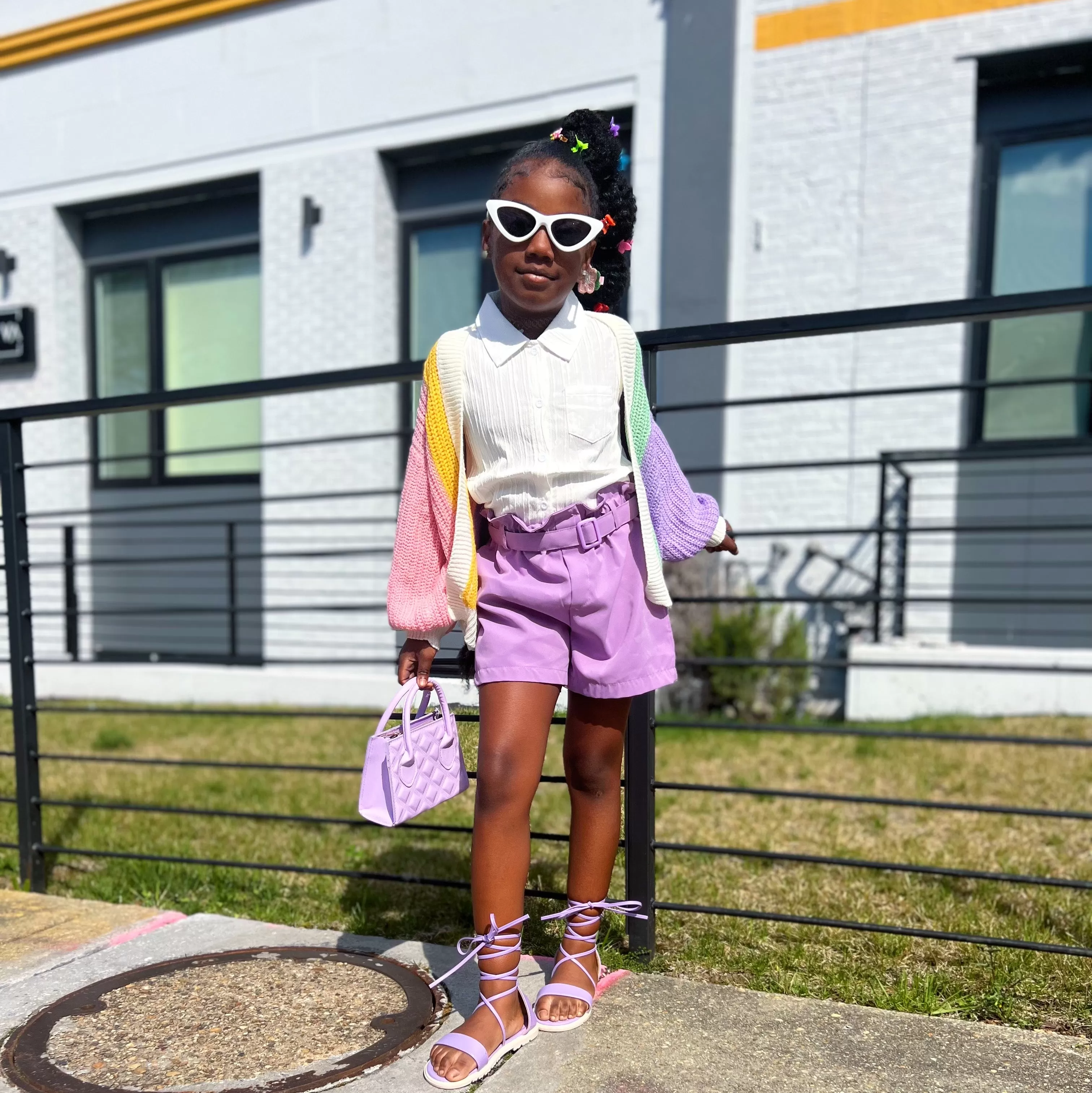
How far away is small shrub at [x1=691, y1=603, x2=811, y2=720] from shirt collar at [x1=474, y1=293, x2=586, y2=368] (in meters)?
3.86

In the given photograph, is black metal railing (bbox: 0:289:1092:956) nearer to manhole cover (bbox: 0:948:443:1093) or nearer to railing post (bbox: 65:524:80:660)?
manhole cover (bbox: 0:948:443:1093)

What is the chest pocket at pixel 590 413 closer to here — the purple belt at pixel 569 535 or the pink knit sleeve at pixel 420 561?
the purple belt at pixel 569 535

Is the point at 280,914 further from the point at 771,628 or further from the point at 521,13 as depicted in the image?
the point at 521,13

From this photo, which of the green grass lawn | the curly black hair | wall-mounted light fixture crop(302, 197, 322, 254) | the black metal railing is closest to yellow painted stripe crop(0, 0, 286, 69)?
wall-mounted light fixture crop(302, 197, 322, 254)

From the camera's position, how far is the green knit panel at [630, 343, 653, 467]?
1925mm

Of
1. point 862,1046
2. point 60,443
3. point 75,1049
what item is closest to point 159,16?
point 60,443

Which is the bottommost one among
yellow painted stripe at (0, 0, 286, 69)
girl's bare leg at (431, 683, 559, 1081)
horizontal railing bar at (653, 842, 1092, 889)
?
horizontal railing bar at (653, 842, 1092, 889)

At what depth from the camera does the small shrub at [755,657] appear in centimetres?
561

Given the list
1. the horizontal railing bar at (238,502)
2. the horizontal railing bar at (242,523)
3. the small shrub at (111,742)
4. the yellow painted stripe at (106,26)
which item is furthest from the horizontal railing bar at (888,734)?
the yellow painted stripe at (106,26)

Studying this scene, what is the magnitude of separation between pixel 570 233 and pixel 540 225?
58 millimetres

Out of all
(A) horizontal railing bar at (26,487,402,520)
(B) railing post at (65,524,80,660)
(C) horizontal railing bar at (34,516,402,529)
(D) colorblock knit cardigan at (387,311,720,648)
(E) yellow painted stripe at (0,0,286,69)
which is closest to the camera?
(D) colorblock knit cardigan at (387,311,720,648)

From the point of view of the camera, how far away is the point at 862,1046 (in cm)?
178

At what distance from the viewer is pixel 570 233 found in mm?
1792

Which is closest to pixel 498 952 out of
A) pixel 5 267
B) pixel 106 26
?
pixel 106 26
